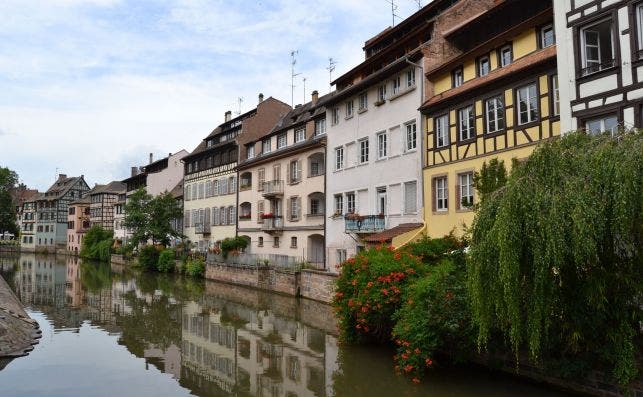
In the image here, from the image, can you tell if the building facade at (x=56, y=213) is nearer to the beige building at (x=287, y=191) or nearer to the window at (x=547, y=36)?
the beige building at (x=287, y=191)

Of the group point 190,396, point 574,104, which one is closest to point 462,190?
point 574,104

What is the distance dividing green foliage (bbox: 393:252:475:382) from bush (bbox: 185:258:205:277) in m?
27.5

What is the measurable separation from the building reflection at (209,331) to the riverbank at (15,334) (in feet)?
3.83

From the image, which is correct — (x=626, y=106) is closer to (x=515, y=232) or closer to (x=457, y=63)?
(x=515, y=232)

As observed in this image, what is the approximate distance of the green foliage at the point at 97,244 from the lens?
6278 centimetres

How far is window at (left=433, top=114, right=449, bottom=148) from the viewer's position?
21.5m

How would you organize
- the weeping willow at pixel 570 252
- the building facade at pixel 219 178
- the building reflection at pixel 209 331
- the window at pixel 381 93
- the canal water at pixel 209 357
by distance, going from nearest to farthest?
1. the weeping willow at pixel 570 252
2. the canal water at pixel 209 357
3. the building reflection at pixel 209 331
4. the window at pixel 381 93
5. the building facade at pixel 219 178

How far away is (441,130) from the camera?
21906 mm

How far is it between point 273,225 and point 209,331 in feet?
50.1

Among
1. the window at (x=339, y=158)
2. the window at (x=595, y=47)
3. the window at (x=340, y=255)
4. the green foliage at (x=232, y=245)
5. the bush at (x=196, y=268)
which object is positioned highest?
the window at (x=595, y=47)

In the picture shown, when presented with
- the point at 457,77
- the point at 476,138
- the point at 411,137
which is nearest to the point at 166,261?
the point at 411,137

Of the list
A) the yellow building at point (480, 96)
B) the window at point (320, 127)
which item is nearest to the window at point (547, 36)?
the yellow building at point (480, 96)

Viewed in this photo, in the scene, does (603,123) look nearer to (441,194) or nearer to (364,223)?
(441,194)

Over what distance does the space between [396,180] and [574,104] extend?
400 inches
